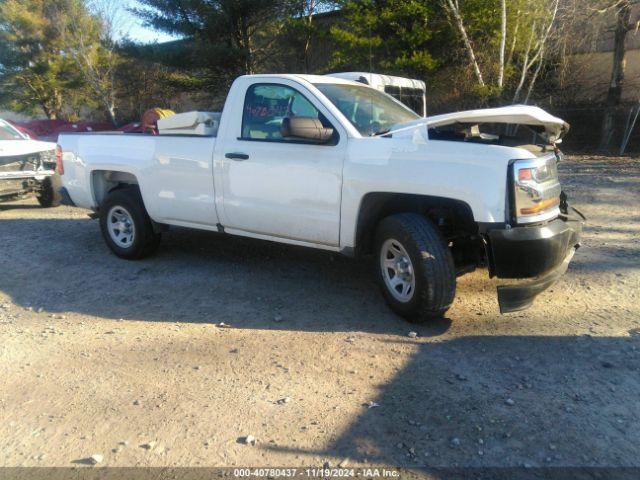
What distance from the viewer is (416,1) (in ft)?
56.1

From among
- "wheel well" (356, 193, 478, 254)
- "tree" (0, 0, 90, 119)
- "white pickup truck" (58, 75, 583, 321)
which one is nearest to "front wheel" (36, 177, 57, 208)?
"white pickup truck" (58, 75, 583, 321)

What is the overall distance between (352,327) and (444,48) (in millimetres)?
15827

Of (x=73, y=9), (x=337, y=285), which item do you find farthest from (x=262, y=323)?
(x=73, y=9)

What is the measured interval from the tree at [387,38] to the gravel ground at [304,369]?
1299cm

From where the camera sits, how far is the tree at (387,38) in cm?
1742

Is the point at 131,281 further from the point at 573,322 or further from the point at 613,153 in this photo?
the point at 613,153

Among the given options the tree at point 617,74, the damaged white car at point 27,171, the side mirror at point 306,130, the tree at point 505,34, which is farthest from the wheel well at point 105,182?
the tree at point 617,74

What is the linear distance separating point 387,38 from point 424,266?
1586 centimetres

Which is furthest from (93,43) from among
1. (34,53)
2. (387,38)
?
(387,38)

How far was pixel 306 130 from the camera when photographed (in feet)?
Result: 14.8

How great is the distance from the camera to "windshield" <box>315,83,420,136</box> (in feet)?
15.9

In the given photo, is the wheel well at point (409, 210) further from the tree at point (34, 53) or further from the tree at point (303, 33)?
the tree at point (34, 53)

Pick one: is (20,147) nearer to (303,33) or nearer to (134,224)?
(134,224)

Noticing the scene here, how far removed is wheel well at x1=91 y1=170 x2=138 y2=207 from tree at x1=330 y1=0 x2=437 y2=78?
508 inches
